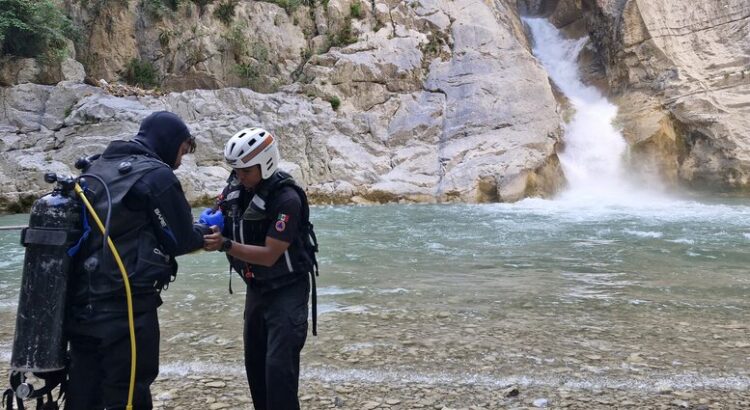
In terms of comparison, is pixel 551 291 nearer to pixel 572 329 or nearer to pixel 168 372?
pixel 572 329

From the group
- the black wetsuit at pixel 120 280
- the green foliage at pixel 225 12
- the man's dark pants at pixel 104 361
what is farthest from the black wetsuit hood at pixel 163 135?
the green foliage at pixel 225 12

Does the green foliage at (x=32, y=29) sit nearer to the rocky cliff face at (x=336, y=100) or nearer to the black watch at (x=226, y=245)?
the rocky cliff face at (x=336, y=100)

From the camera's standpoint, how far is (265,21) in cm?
2639

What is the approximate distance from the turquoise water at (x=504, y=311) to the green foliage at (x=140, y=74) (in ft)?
48.1

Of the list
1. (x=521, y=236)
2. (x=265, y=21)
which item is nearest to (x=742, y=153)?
(x=521, y=236)

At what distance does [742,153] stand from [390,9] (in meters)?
17.4

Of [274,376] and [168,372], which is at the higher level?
[274,376]

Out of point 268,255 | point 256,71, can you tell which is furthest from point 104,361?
point 256,71

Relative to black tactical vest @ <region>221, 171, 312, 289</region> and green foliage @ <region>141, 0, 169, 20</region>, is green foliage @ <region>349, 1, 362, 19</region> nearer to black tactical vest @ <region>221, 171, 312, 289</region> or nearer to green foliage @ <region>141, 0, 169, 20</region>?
green foliage @ <region>141, 0, 169, 20</region>

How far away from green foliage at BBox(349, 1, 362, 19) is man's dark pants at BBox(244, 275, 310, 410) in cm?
2581

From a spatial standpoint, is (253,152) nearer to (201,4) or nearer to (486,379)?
(486,379)

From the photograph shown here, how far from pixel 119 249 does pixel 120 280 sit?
0.45 feet

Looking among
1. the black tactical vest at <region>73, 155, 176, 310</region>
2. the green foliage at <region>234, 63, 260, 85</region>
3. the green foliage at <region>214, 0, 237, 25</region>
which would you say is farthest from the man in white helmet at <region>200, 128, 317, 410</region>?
the green foliage at <region>214, 0, 237, 25</region>

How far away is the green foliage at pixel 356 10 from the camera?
27.0 m
